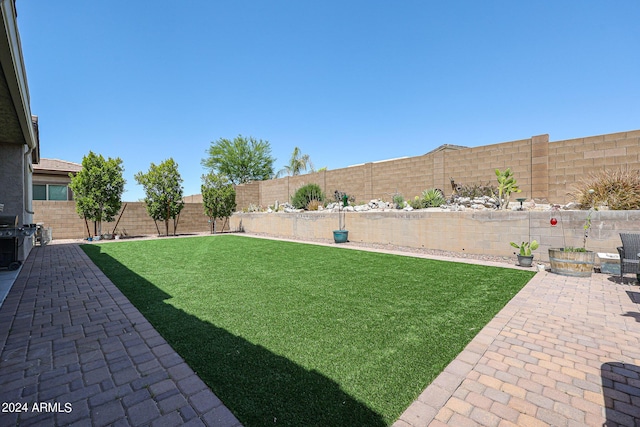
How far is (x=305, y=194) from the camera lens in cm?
1766

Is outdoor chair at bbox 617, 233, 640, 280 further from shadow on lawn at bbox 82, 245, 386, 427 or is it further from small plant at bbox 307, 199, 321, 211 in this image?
small plant at bbox 307, 199, 321, 211

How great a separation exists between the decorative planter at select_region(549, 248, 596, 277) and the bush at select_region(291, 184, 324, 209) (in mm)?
12446

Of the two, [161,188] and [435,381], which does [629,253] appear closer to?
[435,381]

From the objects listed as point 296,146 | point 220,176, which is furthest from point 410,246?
point 296,146

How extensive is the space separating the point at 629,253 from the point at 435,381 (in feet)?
19.2

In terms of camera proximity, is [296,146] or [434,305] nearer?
[434,305]

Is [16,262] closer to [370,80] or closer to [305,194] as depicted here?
[305,194]

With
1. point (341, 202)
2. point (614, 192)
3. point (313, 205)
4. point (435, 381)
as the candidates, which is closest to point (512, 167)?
point (614, 192)

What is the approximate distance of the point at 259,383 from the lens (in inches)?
86.6

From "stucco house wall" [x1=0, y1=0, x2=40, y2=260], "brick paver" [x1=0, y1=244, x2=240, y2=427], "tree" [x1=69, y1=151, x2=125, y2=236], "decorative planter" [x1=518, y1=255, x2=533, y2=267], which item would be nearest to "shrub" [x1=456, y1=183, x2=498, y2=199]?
"decorative planter" [x1=518, y1=255, x2=533, y2=267]

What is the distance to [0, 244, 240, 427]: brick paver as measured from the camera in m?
1.87

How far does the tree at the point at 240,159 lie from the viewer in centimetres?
3619

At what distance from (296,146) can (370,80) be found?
63.2 ft

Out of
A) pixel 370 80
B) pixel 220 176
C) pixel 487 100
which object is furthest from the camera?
pixel 220 176
